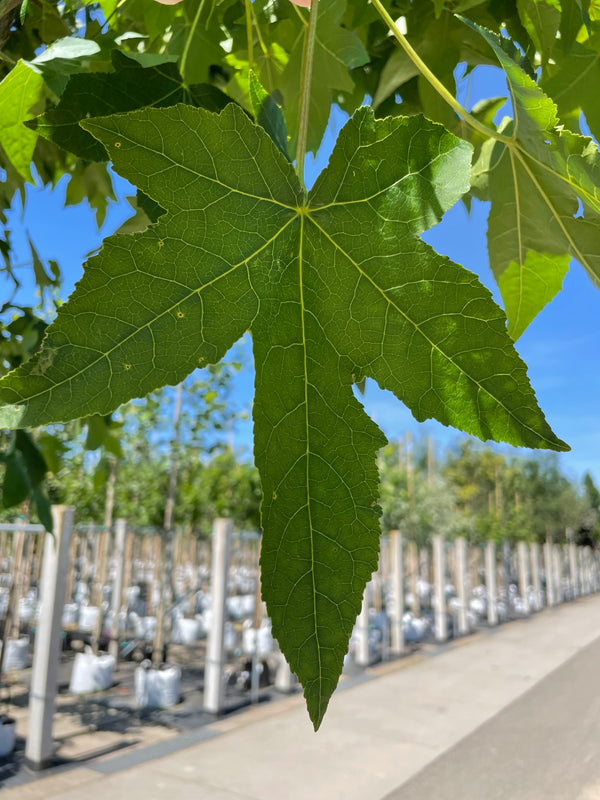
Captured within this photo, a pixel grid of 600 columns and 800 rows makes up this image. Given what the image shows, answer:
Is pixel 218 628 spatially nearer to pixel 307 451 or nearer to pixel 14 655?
pixel 14 655

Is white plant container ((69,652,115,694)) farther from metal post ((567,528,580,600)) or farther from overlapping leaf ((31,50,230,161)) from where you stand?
metal post ((567,528,580,600))

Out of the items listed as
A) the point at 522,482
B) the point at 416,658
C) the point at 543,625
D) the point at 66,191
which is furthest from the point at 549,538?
the point at 66,191

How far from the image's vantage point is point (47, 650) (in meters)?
3.77

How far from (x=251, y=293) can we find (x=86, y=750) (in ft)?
14.8

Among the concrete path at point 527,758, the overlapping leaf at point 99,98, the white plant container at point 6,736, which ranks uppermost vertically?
the overlapping leaf at point 99,98

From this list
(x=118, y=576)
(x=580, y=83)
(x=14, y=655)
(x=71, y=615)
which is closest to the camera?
(x=580, y=83)

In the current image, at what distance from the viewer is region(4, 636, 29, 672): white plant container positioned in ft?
18.1

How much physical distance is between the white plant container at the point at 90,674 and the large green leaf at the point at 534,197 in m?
5.37

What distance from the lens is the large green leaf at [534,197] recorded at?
1.12ft

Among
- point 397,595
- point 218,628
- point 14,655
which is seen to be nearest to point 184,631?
point 14,655

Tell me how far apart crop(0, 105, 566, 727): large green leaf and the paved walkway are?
368cm

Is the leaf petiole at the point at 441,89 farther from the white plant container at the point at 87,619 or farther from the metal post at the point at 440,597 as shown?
the metal post at the point at 440,597

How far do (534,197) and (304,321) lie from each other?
214mm

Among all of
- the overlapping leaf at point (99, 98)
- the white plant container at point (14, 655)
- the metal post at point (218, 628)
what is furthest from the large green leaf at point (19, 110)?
the white plant container at point (14, 655)
